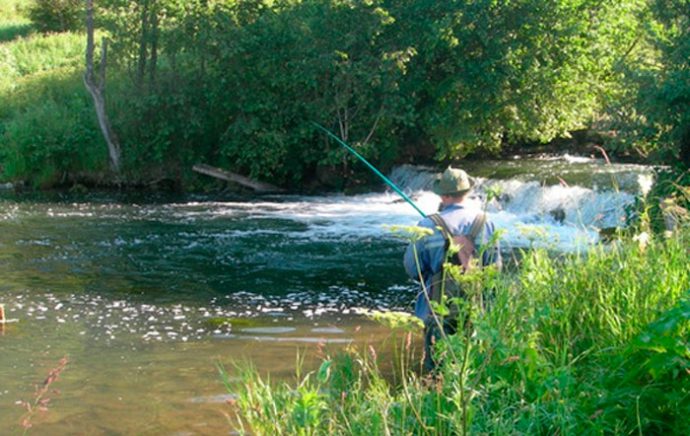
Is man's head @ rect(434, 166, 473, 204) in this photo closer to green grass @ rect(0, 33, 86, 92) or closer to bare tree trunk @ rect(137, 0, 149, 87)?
bare tree trunk @ rect(137, 0, 149, 87)

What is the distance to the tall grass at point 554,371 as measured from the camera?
13.4 ft

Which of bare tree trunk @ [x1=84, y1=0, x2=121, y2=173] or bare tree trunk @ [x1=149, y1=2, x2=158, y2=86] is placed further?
bare tree trunk @ [x1=149, y1=2, x2=158, y2=86]

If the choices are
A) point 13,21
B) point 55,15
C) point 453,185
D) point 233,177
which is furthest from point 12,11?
point 453,185

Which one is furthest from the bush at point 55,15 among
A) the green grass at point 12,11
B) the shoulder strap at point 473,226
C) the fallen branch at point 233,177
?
the shoulder strap at point 473,226

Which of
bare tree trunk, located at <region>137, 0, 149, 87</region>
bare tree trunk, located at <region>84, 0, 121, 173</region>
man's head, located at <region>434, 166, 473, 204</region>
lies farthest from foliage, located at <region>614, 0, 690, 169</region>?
bare tree trunk, located at <region>84, 0, 121, 173</region>

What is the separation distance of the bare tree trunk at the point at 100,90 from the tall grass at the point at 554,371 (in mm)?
17433

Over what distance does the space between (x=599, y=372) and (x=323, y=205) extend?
49.2 feet

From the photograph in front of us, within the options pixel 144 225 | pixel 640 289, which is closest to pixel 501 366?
pixel 640 289

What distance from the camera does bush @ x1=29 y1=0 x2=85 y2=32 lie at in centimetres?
3628

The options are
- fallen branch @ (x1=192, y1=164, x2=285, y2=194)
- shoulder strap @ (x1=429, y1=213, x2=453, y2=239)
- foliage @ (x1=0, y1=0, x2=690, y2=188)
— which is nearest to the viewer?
shoulder strap @ (x1=429, y1=213, x2=453, y2=239)

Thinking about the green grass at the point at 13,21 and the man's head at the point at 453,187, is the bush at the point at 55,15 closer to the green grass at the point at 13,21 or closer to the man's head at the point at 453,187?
the green grass at the point at 13,21

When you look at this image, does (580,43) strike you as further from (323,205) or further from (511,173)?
(323,205)

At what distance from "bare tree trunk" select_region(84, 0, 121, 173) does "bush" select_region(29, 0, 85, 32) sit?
49.9 feet

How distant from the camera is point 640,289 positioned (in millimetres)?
5312
